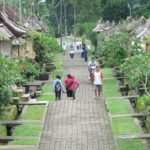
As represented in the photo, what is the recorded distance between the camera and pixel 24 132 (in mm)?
18438

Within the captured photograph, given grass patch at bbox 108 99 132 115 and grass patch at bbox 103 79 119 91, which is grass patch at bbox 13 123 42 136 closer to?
grass patch at bbox 108 99 132 115

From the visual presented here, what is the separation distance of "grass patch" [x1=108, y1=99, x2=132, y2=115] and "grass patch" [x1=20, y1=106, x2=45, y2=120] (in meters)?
2.84

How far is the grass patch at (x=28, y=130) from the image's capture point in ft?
59.9

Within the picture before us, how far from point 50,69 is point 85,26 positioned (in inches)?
1100

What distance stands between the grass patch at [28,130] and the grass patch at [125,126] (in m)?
2.64

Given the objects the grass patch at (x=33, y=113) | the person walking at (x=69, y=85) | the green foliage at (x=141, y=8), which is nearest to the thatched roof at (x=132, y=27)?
the green foliage at (x=141, y=8)

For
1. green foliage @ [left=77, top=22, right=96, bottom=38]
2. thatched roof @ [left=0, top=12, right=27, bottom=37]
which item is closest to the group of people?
thatched roof @ [left=0, top=12, right=27, bottom=37]

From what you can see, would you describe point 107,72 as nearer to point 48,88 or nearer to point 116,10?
point 48,88

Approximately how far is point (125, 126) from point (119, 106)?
415cm

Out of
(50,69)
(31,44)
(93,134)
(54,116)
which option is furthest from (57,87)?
(50,69)

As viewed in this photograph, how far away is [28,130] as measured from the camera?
61.5 ft

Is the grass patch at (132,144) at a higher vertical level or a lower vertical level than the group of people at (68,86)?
lower

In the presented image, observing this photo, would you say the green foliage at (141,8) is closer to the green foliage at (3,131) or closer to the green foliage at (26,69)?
the green foliage at (26,69)

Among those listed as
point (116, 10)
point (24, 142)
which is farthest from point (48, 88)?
point (116, 10)
